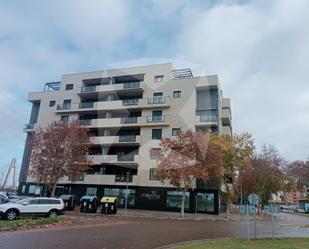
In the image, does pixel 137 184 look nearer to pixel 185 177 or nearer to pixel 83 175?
pixel 83 175

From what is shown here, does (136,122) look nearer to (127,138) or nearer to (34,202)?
(127,138)

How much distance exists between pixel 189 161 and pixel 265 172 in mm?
14510

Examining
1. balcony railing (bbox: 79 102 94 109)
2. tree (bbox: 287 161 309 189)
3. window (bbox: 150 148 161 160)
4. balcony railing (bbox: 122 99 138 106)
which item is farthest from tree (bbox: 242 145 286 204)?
balcony railing (bbox: 79 102 94 109)

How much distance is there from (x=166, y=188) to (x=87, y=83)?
67.7 ft

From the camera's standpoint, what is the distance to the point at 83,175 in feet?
139

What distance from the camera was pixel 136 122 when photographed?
4244cm

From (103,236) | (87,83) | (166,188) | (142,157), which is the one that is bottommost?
(103,236)

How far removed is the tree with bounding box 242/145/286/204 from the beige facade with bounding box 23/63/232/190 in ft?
22.4

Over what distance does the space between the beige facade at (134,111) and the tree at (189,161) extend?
8.01 metres

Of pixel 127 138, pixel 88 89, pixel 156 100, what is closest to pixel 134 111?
pixel 156 100

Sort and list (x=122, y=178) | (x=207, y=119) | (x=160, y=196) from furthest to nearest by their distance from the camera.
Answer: (x=122, y=178), (x=207, y=119), (x=160, y=196)

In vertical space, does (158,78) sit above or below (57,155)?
above

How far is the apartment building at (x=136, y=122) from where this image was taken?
39656 mm

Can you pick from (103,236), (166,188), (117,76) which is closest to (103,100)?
(117,76)
